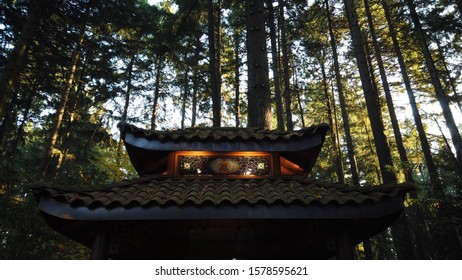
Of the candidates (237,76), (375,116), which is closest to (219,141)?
(375,116)

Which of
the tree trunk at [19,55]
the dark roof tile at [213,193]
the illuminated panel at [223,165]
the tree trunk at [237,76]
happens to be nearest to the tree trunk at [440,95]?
the dark roof tile at [213,193]

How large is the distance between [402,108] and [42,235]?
1985 cm

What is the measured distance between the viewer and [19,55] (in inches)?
380

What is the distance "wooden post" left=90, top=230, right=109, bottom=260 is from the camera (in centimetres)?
412

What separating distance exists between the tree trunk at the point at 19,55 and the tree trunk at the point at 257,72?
7101 mm

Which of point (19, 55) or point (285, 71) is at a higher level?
point (285, 71)

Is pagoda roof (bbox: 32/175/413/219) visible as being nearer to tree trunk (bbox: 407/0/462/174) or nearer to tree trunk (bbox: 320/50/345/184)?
tree trunk (bbox: 407/0/462/174)

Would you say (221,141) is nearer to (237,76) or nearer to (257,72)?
(257,72)

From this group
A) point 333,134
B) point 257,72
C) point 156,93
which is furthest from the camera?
point 156,93

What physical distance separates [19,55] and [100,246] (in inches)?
331

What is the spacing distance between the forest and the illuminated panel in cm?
234

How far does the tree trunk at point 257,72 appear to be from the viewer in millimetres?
7969

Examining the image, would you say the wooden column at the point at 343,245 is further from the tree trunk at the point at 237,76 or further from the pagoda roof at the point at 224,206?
the tree trunk at the point at 237,76
